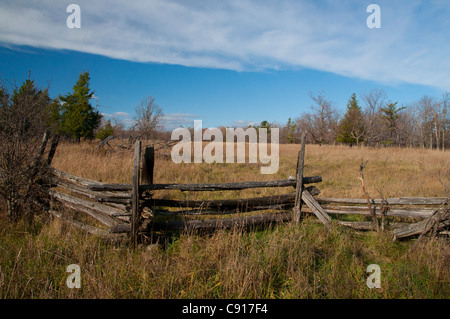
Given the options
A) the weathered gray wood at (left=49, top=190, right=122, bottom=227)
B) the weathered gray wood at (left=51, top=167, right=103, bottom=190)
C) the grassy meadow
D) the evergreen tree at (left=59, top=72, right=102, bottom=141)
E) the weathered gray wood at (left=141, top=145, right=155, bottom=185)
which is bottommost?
the grassy meadow

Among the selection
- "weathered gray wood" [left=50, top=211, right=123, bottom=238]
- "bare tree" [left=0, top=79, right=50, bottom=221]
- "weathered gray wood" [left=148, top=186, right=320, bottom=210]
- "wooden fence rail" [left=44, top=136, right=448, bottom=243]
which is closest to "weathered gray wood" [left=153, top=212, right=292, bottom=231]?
"wooden fence rail" [left=44, top=136, right=448, bottom=243]

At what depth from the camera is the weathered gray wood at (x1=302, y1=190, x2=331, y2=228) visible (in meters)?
4.04

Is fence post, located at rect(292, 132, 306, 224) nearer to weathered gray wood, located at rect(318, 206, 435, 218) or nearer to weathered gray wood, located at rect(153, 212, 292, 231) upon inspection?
weathered gray wood, located at rect(318, 206, 435, 218)

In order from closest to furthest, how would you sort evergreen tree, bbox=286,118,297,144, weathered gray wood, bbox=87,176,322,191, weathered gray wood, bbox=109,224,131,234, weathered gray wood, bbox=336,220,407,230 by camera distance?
1. weathered gray wood, bbox=109,224,131,234
2. weathered gray wood, bbox=87,176,322,191
3. weathered gray wood, bbox=336,220,407,230
4. evergreen tree, bbox=286,118,297,144

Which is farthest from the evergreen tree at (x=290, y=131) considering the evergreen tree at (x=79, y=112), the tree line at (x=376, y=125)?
the evergreen tree at (x=79, y=112)

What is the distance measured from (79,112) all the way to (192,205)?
21746 mm

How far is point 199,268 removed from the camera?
2.72m

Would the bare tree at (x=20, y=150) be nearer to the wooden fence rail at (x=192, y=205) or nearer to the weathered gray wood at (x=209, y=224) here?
the wooden fence rail at (x=192, y=205)

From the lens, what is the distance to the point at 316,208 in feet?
13.6

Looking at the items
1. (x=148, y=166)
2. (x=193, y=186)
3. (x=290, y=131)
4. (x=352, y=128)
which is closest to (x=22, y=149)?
(x=148, y=166)

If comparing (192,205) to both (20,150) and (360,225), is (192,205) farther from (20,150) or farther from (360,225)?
(20,150)
